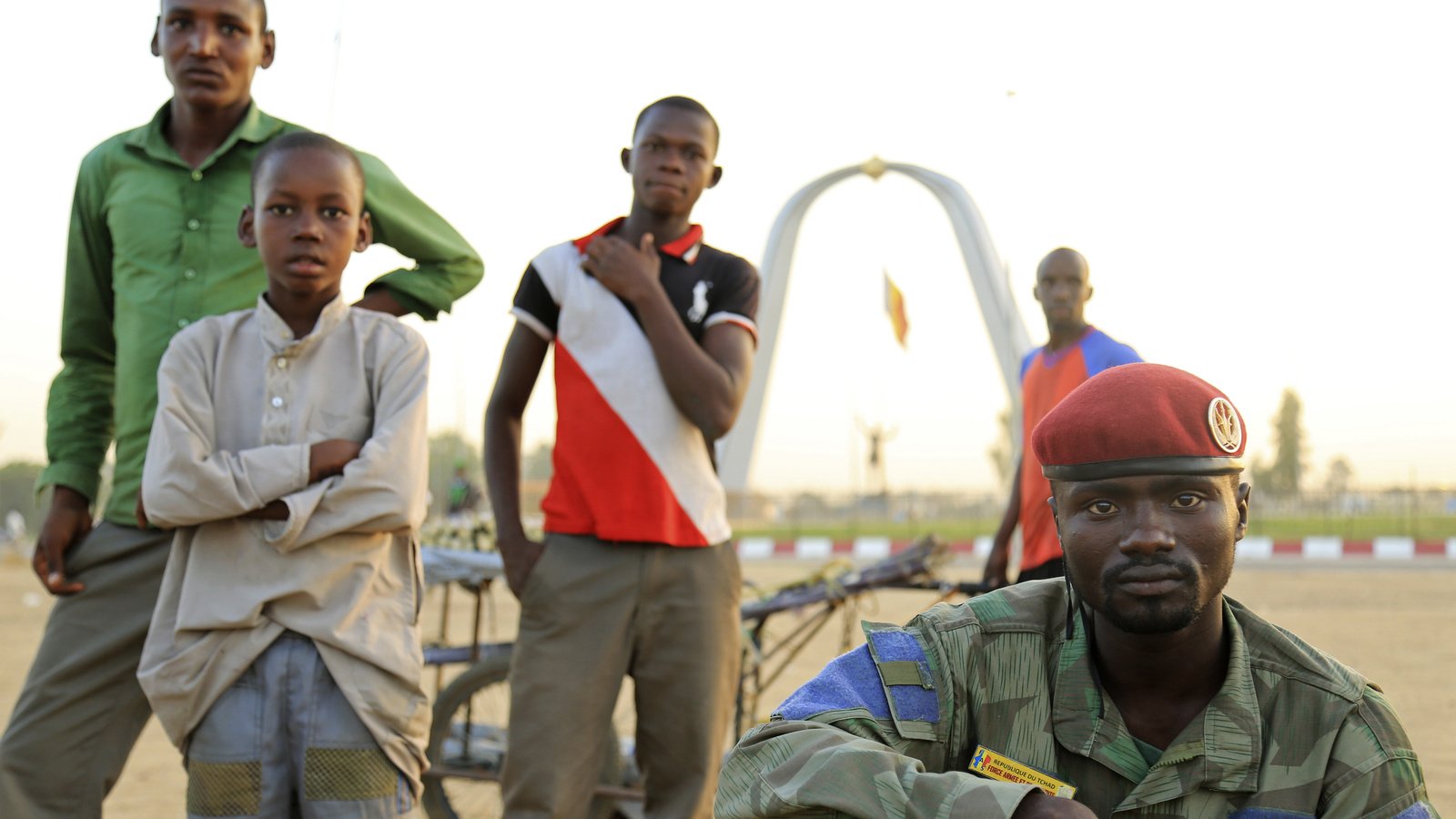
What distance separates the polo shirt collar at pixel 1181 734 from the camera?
1596 mm

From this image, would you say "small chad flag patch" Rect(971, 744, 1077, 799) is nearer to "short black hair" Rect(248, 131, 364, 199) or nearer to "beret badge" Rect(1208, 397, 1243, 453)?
"beret badge" Rect(1208, 397, 1243, 453)

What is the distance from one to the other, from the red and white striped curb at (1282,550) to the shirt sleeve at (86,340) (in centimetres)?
1622

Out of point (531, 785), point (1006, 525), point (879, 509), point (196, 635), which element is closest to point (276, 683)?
point (196, 635)

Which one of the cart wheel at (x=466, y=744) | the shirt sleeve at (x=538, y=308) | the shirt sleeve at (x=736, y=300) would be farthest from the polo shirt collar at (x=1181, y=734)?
the cart wheel at (x=466, y=744)

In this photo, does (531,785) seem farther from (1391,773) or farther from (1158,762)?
(1391,773)

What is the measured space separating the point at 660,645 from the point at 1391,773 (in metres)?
1.82

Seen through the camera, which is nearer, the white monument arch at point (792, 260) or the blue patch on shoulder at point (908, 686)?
the blue patch on shoulder at point (908, 686)

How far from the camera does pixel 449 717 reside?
4.74 metres

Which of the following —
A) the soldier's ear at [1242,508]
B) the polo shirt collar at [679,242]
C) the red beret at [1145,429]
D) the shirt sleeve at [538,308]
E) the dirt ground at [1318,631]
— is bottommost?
the dirt ground at [1318,631]

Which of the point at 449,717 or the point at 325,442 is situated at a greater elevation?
the point at 325,442

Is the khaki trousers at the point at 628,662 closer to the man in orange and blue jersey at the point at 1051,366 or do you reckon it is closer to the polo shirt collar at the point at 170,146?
the polo shirt collar at the point at 170,146

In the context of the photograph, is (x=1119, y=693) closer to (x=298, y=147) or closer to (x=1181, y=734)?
(x=1181, y=734)

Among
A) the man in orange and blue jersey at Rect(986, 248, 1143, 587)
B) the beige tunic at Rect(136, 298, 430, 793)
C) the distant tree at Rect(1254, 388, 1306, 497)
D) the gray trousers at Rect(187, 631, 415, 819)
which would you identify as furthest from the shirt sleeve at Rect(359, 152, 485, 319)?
the distant tree at Rect(1254, 388, 1306, 497)

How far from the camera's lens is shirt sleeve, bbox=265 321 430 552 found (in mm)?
2510
